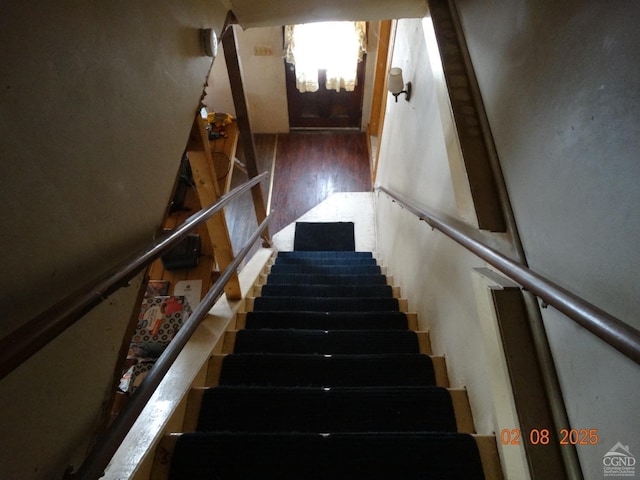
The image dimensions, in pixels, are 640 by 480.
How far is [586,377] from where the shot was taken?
29.3 inches

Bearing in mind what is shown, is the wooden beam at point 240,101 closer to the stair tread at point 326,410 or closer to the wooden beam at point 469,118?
the wooden beam at point 469,118

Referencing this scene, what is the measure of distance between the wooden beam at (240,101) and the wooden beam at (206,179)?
2.55 feet

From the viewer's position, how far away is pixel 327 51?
4844 mm

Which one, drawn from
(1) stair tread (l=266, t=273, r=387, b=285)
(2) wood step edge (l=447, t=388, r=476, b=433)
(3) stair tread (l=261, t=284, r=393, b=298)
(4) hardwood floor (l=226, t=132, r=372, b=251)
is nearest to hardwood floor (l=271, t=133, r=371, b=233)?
(4) hardwood floor (l=226, t=132, r=372, b=251)

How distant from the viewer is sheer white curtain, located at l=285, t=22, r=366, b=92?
15.1 ft

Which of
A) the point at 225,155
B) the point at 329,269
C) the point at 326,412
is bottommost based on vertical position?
the point at 326,412

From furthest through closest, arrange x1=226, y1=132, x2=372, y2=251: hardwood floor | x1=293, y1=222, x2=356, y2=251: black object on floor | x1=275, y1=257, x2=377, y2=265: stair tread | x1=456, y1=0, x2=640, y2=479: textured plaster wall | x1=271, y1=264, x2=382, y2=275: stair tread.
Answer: x1=226, y1=132, x2=372, y2=251: hardwood floor < x1=293, y1=222, x2=356, y2=251: black object on floor < x1=275, y1=257, x2=377, y2=265: stair tread < x1=271, y1=264, x2=382, y2=275: stair tread < x1=456, y1=0, x2=640, y2=479: textured plaster wall

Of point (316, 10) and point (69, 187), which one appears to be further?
point (316, 10)

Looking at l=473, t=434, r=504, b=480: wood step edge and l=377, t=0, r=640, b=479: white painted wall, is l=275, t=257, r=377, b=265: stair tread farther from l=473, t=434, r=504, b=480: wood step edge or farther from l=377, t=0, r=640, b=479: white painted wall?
l=473, t=434, r=504, b=480: wood step edge

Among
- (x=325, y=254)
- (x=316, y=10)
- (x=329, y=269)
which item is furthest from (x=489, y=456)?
(x=325, y=254)

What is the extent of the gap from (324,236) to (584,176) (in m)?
3.83

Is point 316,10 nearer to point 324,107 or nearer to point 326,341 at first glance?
point 326,341

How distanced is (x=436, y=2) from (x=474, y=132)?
35.3 inches
